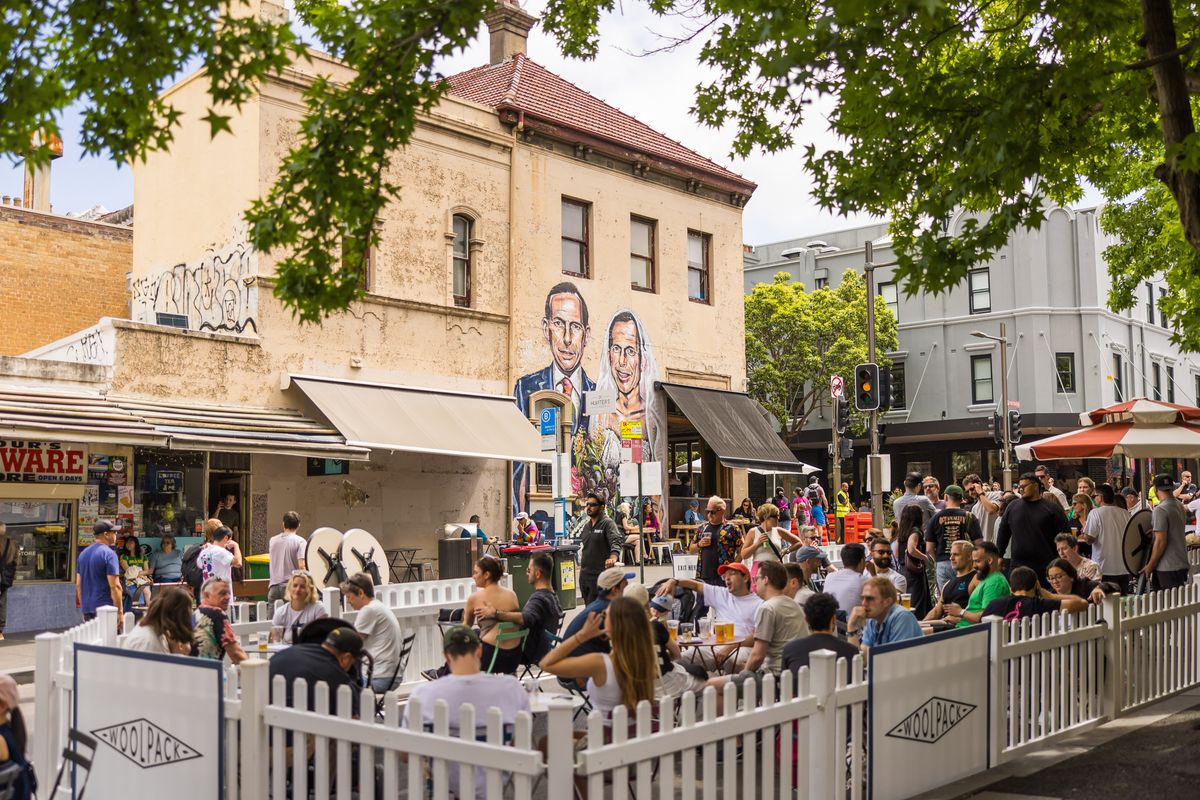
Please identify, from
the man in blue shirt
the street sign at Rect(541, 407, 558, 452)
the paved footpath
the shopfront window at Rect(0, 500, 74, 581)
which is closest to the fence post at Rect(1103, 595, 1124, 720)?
the paved footpath

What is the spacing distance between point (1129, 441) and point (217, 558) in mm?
11372

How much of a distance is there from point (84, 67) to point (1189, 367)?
57.4 meters

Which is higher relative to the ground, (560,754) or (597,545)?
(597,545)

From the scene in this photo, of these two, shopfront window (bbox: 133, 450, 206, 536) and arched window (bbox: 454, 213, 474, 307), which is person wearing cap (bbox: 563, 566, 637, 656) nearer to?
shopfront window (bbox: 133, 450, 206, 536)

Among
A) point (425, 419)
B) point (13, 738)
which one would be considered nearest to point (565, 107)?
point (425, 419)

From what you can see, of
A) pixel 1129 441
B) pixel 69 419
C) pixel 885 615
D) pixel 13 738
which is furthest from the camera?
pixel 69 419

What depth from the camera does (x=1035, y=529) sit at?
40.4ft

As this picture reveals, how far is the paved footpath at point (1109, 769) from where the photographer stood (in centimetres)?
730

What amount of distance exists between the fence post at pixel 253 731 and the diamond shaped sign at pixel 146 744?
301 millimetres

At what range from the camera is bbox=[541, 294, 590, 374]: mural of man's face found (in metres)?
25.1

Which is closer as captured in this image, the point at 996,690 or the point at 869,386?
the point at 996,690

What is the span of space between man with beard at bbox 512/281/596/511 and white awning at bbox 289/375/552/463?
1065 mm

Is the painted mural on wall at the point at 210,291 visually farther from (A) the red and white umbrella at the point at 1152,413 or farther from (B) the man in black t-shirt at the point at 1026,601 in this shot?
(B) the man in black t-shirt at the point at 1026,601

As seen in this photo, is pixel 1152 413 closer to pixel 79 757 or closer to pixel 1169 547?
pixel 1169 547
